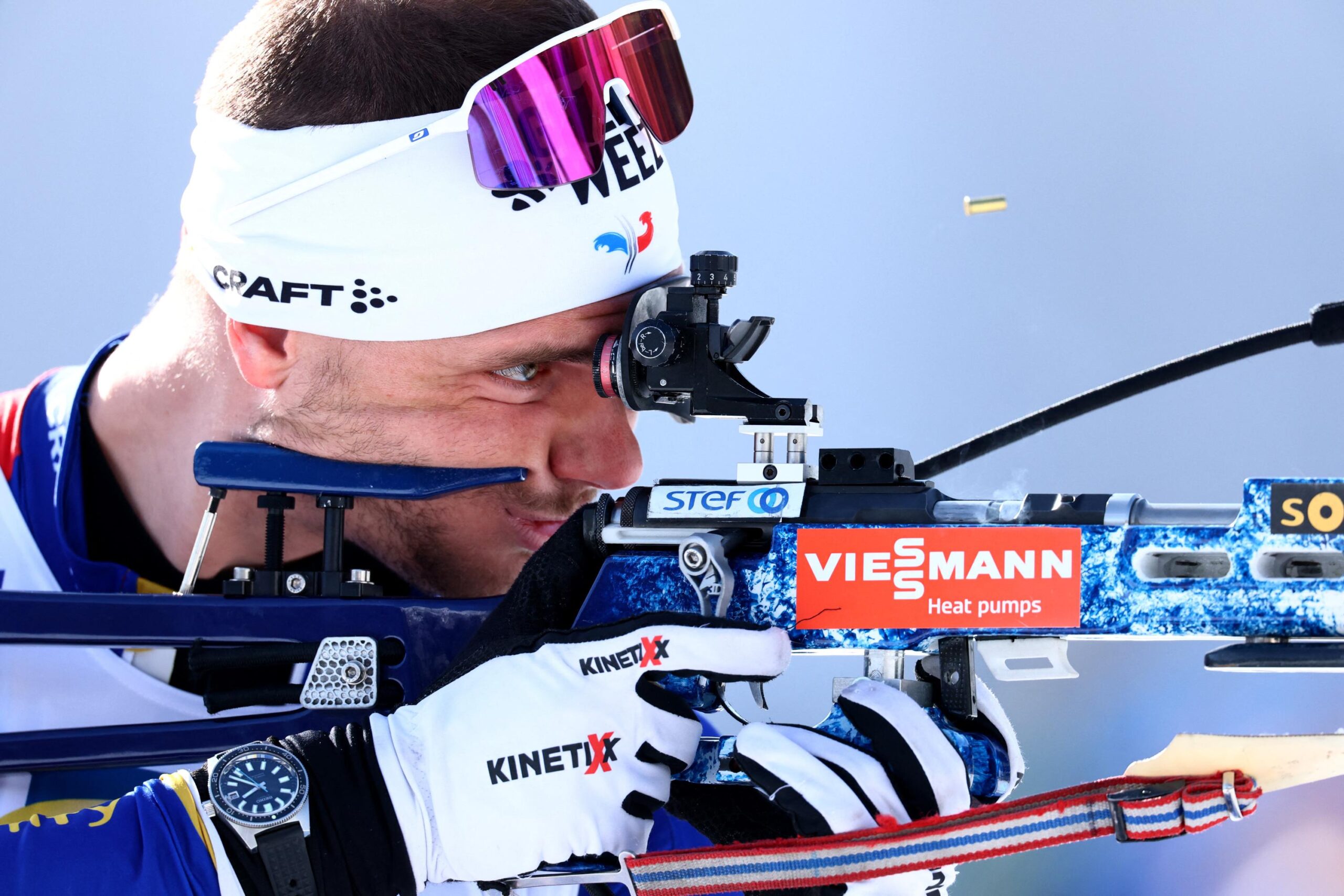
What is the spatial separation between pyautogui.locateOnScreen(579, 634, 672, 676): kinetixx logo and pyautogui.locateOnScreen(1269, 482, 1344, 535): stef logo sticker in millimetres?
586

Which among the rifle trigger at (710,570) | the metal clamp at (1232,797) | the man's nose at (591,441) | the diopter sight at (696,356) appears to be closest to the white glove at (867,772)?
the rifle trigger at (710,570)

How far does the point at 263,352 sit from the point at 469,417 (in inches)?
11.5

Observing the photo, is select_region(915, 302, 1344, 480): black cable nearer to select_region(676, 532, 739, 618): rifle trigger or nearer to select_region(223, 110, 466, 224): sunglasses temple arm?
select_region(676, 532, 739, 618): rifle trigger

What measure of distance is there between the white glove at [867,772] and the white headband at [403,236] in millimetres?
686

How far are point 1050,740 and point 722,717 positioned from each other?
24.2 inches

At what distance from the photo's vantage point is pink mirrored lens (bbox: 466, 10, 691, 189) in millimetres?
1708

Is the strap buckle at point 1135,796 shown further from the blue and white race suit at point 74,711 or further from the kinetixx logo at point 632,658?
the blue and white race suit at point 74,711

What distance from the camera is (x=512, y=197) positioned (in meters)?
1.76

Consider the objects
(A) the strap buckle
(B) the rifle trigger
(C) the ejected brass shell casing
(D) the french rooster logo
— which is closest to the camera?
(A) the strap buckle

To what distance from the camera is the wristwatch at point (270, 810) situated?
1.39 metres

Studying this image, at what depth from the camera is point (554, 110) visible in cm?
174

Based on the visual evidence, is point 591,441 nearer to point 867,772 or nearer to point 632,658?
point 632,658

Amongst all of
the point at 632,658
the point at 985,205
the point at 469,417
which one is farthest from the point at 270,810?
the point at 985,205

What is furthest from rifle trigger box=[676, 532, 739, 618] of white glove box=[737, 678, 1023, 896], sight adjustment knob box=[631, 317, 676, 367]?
sight adjustment knob box=[631, 317, 676, 367]
